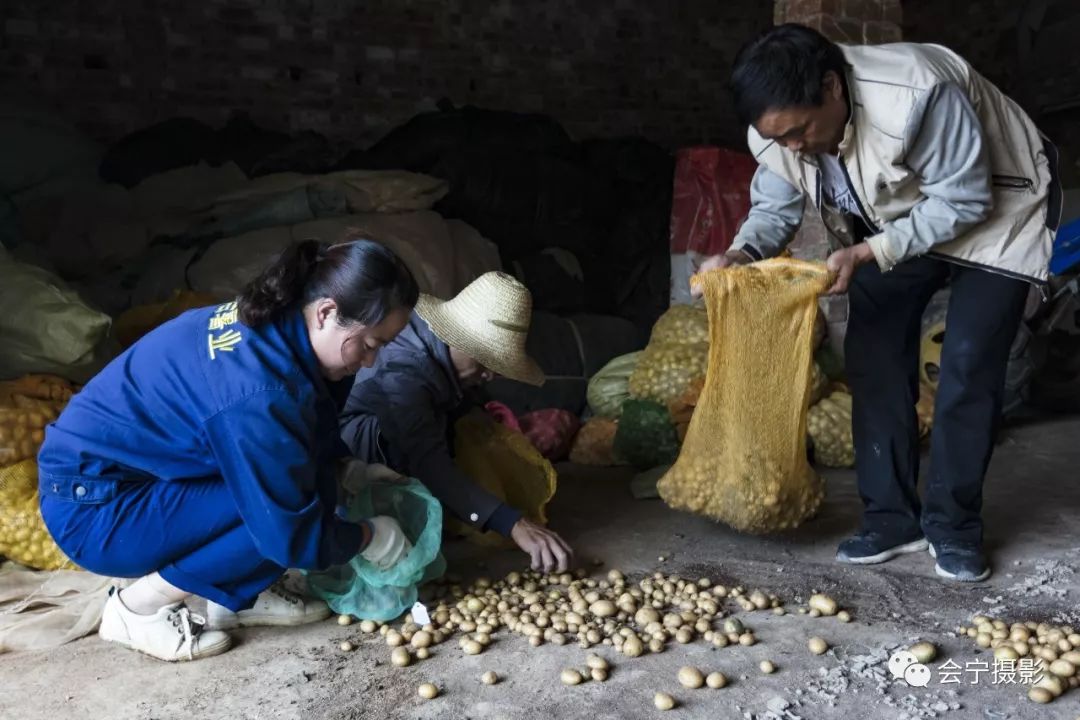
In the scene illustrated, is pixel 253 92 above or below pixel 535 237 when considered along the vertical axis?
above

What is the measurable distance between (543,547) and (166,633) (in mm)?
803

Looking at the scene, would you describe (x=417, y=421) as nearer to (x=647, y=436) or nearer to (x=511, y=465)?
(x=511, y=465)

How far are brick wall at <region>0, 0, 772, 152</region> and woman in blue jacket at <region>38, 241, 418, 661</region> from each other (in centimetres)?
344

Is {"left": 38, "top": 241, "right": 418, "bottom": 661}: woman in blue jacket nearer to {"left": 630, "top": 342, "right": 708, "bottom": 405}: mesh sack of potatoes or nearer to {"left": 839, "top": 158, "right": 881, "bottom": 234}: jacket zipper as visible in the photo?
{"left": 839, "top": 158, "right": 881, "bottom": 234}: jacket zipper

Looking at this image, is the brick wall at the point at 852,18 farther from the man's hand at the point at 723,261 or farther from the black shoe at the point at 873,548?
the black shoe at the point at 873,548

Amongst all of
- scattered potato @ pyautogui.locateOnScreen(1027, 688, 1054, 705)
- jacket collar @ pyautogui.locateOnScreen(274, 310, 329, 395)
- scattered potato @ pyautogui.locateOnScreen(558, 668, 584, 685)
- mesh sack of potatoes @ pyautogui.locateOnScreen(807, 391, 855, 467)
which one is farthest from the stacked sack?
jacket collar @ pyautogui.locateOnScreen(274, 310, 329, 395)

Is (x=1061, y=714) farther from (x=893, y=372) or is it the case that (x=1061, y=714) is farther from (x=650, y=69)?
(x=650, y=69)

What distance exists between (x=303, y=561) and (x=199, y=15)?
392 centimetres

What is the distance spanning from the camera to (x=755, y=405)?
234 centimetres

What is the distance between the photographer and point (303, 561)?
1.78 metres

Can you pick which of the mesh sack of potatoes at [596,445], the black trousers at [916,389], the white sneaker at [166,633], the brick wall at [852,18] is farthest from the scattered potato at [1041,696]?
the brick wall at [852,18]

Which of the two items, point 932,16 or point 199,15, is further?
point 932,16

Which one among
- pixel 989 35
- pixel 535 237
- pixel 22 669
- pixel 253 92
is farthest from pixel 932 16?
pixel 22 669

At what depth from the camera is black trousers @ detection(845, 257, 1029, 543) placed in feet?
7.23
